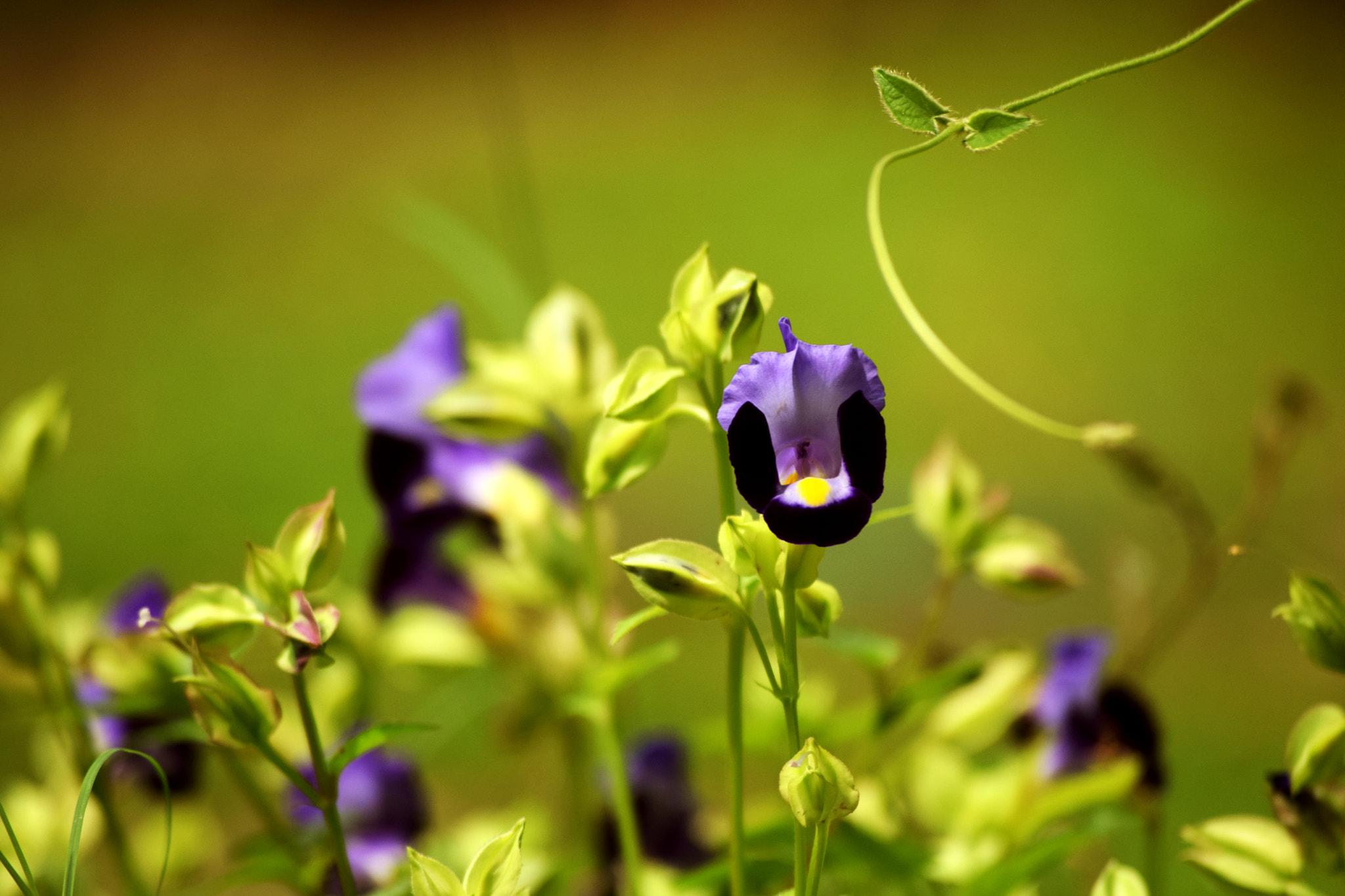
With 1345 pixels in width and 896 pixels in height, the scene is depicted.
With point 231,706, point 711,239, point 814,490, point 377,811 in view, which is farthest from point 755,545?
point 711,239

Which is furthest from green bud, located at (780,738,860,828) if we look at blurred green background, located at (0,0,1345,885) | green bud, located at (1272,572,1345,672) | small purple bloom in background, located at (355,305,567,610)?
Answer: blurred green background, located at (0,0,1345,885)

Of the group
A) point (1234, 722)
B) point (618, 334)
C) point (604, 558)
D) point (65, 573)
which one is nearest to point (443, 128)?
point (618, 334)

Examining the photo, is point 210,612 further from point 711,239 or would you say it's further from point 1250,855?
point 711,239

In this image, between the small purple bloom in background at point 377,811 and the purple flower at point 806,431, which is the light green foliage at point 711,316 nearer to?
the purple flower at point 806,431

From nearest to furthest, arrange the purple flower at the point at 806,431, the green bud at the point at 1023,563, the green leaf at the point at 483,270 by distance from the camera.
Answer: the purple flower at the point at 806,431 < the green bud at the point at 1023,563 < the green leaf at the point at 483,270

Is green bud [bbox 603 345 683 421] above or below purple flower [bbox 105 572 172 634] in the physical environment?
above

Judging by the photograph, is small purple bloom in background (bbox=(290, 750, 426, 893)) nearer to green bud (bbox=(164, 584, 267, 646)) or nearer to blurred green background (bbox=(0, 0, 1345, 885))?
green bud (bbox=(164, 584, 267, 646))

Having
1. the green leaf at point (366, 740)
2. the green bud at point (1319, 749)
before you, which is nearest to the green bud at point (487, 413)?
the green leaf at point (366, 740)
